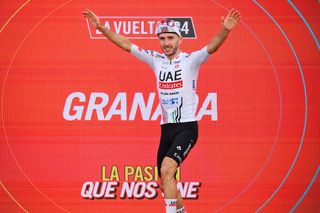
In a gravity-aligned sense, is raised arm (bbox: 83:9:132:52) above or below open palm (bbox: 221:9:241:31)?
above

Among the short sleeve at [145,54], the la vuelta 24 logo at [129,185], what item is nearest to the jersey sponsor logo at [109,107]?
the la vuelta 24 logo at [129,185]

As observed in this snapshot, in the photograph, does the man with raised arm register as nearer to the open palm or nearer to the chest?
the chest

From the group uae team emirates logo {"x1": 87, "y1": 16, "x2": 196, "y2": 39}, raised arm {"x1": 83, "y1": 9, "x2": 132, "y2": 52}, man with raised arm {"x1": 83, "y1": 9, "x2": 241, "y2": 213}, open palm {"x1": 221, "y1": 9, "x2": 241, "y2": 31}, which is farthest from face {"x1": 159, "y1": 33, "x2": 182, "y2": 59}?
uae team emirates logo {"x1": 87, "y1": 16, "x2": 196, "y2": 39}

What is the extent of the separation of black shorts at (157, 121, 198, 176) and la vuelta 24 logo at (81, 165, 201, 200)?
138cm

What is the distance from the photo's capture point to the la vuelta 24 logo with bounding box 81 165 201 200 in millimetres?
8070

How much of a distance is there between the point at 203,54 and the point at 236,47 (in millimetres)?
1833

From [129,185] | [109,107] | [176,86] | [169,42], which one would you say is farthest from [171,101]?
[129,185]

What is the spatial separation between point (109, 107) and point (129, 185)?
2.80ft

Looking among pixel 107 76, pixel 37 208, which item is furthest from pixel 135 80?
pixel 37 208

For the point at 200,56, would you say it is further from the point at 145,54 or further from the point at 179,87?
the point at 145,54

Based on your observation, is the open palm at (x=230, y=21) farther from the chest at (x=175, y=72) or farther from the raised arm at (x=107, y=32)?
the raised arm at (x=107, y=32)

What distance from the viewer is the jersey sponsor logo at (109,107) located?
8.10 meters

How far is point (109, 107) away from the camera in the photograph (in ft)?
26.6

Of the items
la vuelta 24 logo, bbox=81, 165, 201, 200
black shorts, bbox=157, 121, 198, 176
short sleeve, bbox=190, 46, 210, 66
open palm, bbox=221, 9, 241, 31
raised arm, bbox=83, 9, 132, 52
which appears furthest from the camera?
la vuelta 24 logo, bbox=81, 165, 201, 200
